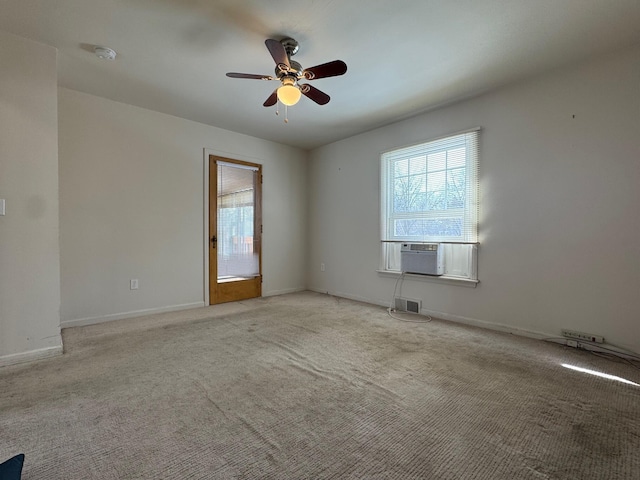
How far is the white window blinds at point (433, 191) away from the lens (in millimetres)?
3391

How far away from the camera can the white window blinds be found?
133 inches

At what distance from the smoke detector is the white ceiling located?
59mm

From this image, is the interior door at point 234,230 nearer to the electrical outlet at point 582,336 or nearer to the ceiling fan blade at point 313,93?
the ceiling fan blade at point 313,93

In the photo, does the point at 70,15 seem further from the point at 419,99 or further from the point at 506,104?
the point at 506,104

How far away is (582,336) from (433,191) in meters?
2.07

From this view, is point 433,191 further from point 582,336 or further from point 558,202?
point 582,336

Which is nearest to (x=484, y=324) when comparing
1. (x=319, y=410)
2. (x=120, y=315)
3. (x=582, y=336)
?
(x=582, y=336)

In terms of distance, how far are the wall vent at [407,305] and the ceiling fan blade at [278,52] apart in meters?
3.13

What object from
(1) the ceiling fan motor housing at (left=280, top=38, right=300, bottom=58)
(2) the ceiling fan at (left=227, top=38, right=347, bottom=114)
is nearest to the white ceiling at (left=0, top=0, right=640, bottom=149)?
(1) the ceiling fan motor housing at (left=280, top=38, right=300, bottom=58)

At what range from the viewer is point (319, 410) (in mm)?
1727

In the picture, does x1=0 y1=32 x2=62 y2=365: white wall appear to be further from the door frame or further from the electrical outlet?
the electrical outlet

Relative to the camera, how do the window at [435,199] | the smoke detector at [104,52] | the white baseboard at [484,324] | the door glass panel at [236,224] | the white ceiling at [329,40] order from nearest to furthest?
the white ceiling at [329,40] → the smoke detector at [104,52] → the white baseboard at [484,324] → the window at [435,199] → the door glass panel at [236,224]

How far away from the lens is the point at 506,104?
3107 millimetres

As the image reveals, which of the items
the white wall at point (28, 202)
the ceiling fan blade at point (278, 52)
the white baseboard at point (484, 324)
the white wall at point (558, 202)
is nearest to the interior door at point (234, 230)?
the white wall at point (28, 202)
